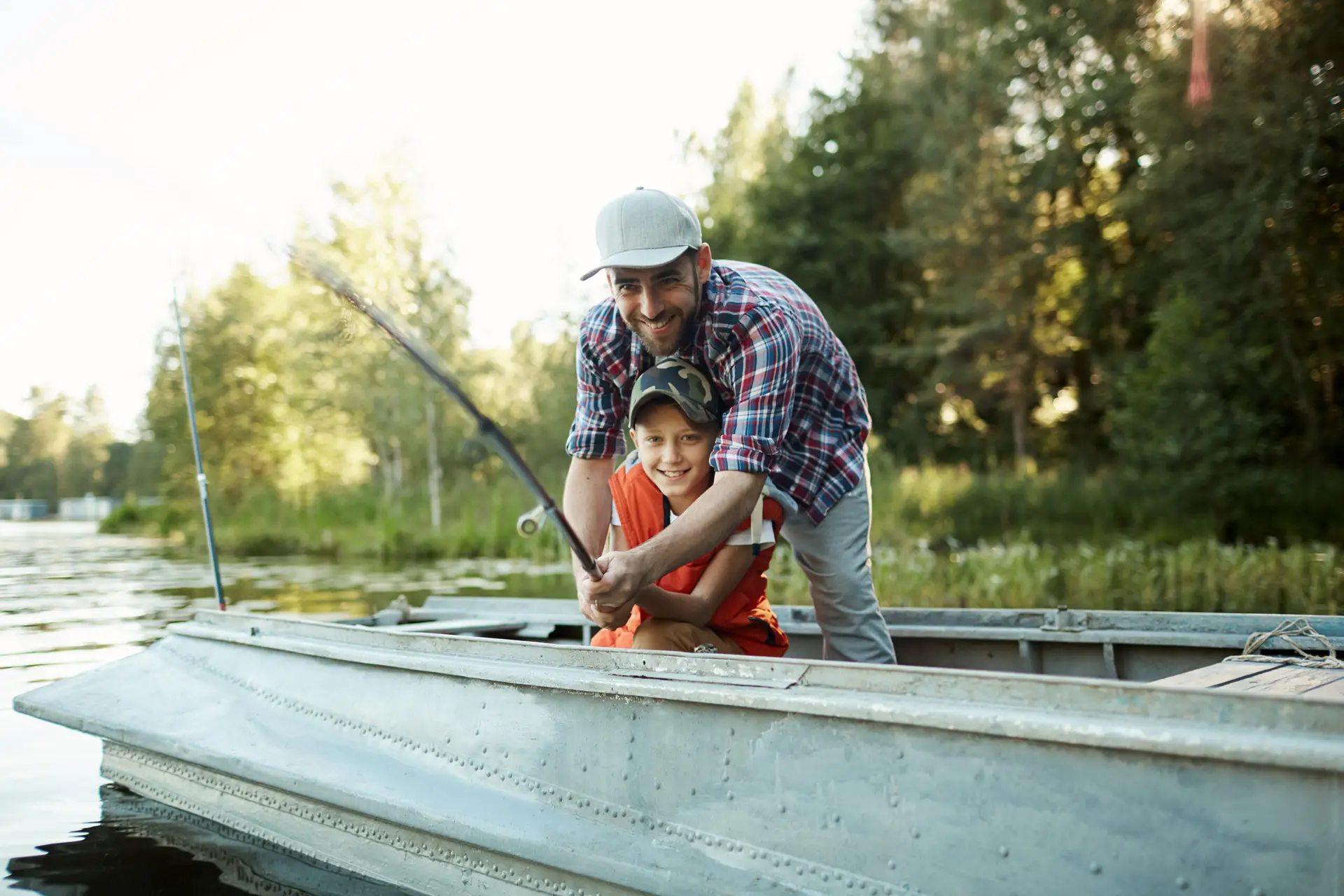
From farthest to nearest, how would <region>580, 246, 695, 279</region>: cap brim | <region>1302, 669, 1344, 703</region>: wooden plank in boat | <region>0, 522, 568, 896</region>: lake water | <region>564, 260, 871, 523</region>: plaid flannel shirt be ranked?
<region>0, 522, 568, 896</region>: lake water
<region>564, 260, 871, 523</region>: plaid flannel shirt
<region>580, 246, 695, 279</region>: cap brim
<region>1302, 669, 1344, 703</region>: wooden plank in boat

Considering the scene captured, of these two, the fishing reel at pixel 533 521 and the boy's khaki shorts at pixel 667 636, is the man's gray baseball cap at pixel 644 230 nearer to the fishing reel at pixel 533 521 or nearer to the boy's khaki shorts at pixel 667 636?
the fishing reel at pixel 533 521

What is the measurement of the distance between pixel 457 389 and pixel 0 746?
411 centimetres

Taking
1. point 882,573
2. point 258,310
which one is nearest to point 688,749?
point 882,573

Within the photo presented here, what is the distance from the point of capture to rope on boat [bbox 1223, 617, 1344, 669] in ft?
8.35

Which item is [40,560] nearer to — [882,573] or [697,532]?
[882,573]

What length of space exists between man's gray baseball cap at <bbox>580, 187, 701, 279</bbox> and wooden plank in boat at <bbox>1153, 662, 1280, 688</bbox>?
1549mm

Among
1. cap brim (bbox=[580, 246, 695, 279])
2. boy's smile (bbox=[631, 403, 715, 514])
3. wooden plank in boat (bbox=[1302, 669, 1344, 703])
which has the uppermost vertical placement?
cap brim (bbox=[580, 246, 695, 279])

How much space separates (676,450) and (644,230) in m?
0.61

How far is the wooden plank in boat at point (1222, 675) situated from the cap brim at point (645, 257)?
4.97 ft

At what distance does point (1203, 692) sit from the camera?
192 cm

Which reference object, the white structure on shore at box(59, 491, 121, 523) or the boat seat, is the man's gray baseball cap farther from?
the white structure on shore at box(59, 491, 121, 523)

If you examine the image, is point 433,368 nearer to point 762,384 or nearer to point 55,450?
point 762,384

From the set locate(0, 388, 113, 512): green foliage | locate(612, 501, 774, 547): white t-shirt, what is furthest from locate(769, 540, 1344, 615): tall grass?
locate(0, 388, 113, 512): green foliage

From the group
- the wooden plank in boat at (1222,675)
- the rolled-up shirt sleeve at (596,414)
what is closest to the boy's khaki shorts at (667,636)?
the rolled-up shirt sleeve at (596,414)
